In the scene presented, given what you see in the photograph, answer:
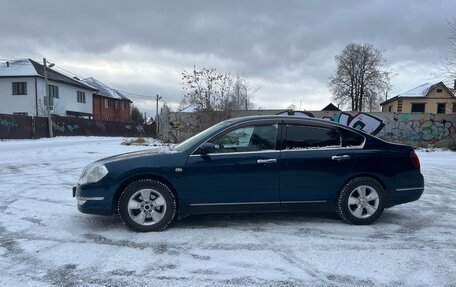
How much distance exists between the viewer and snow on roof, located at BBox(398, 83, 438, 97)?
50.9m

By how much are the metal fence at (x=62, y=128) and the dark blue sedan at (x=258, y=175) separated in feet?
85.6

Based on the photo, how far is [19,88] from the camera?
42.0 meters

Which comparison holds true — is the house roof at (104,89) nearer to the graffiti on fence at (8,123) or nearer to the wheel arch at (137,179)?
the graffiti on fence at (8,123)

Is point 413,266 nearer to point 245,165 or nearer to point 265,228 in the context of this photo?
point 265,228

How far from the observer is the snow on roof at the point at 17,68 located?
41.6 m

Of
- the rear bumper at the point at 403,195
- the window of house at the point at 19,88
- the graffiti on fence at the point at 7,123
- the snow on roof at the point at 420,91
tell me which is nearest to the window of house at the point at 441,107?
the snow on roof at the point at 420,91

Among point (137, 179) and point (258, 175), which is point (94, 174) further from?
point (258, 175)

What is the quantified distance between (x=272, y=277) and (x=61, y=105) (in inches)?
1852

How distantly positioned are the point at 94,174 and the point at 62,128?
33.6 meters

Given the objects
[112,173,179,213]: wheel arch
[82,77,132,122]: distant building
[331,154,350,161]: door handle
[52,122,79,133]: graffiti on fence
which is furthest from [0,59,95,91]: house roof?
[331,154,350,161]: door handle

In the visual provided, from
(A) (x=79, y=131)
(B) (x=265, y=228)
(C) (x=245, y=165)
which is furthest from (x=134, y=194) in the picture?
(A) (x=79, y=131)

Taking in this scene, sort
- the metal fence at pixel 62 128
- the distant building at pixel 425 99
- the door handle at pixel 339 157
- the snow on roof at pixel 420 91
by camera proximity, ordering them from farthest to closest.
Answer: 1. the snow on roof at pixel 420 91
2. the distant building at pixel 425 99
3. the metal fence at pixel 62 128
4. the door handle at pixel 339 157

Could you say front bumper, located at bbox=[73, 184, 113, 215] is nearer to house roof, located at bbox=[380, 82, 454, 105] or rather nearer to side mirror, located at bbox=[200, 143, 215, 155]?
side mirror, located at bbox=[200, 143, 215, 155]

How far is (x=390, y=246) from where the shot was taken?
473 cm
